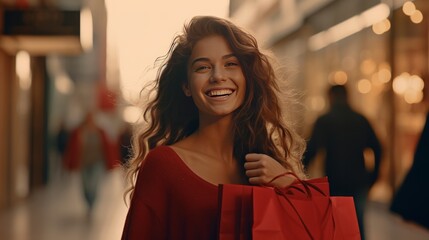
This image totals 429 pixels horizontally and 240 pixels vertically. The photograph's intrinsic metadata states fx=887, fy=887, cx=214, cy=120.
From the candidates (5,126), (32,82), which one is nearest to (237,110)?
(5,126)

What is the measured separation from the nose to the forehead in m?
0.05

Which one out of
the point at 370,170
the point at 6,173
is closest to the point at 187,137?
the point at 370,170

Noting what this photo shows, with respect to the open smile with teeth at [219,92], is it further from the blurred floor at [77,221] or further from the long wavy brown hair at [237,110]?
the blurred floor at [77,221]

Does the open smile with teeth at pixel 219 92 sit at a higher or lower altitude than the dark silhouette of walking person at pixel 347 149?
higher

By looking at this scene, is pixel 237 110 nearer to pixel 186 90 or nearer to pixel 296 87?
pixel 186 90

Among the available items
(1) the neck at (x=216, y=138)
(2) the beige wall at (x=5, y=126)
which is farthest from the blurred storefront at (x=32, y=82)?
(1) the neck at (x=216, y=138)

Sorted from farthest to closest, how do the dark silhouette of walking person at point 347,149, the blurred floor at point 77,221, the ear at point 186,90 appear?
the blurred floor at point 77,221 < the dark silhouette of walking person at point 347,149 < the ear at point 186,90

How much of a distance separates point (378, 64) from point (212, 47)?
14932 mm

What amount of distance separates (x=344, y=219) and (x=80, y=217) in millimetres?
10872

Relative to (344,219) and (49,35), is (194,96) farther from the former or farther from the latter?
(49,35)

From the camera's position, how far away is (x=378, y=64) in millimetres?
17172

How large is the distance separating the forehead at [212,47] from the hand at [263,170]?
0.31 metres

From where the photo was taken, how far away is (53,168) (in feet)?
90.4

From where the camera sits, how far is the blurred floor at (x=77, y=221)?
34.9 feet
